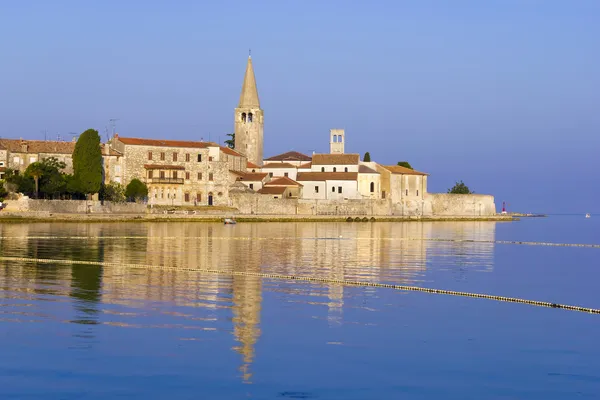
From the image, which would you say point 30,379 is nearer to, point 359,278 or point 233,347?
point 233,347

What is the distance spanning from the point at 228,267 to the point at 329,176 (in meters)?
54.5

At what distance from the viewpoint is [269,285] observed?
2269 cm

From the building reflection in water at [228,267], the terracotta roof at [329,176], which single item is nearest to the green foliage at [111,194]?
the terracotta roof at [329,176]

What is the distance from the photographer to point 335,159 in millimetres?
83938

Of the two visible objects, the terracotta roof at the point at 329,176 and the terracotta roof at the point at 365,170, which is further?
the terracotta roof at the point at 365,170

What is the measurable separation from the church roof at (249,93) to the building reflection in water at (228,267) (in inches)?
1640

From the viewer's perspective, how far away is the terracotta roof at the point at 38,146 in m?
69.8

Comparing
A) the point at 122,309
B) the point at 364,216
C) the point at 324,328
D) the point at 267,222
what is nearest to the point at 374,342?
the point at 324,328

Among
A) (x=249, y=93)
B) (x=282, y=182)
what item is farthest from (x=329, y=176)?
(x=249, y=93)

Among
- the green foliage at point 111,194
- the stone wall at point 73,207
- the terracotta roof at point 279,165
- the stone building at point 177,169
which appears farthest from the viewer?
the terracotta roof at point 279,165

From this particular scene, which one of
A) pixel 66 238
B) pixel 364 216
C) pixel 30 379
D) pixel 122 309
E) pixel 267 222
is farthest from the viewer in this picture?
pixel 364 216

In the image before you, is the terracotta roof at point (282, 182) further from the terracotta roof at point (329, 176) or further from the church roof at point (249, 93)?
the church roof at point (249, 93)

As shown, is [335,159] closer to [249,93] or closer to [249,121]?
[249,121]

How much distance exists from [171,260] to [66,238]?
13.5 meters
